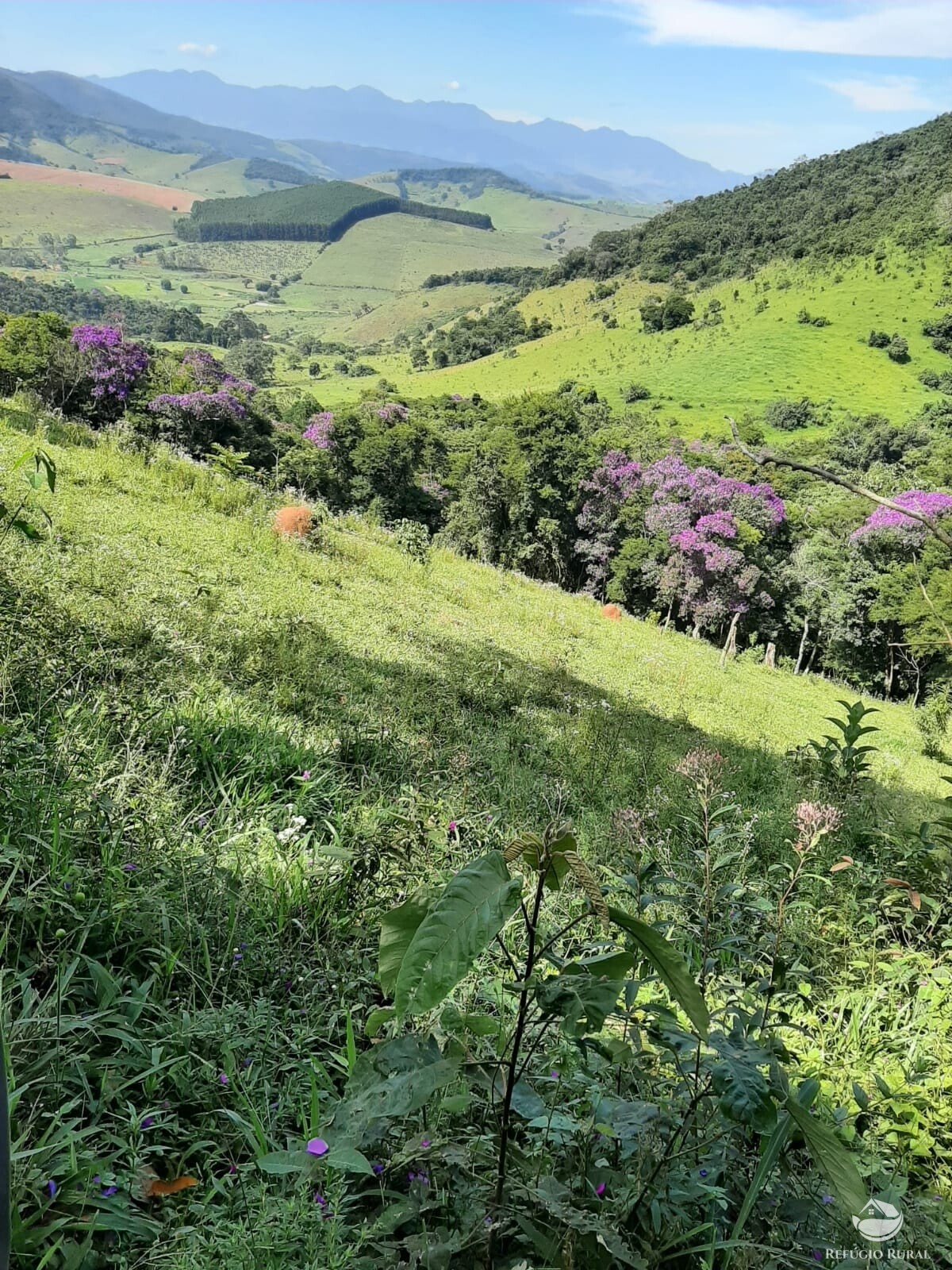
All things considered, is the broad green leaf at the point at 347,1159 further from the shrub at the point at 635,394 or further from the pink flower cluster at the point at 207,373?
the shrub at the point at 635,394

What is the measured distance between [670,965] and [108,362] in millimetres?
21708

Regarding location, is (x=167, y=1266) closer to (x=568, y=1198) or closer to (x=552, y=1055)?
(x=568, y=1198)

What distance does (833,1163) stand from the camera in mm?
1044

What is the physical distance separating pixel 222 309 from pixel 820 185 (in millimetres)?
92053

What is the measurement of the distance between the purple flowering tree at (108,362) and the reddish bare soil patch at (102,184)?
189 m

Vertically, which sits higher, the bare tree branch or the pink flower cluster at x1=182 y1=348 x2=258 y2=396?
the pink flower cluster at x1=182 y1=348 x2=258 y2=396

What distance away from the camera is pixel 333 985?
218cm

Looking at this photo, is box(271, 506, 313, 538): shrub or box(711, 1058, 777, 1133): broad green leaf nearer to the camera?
box(711, 1058, 777, 1133): broad green leaf

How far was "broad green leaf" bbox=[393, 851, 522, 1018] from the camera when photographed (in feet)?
2.83

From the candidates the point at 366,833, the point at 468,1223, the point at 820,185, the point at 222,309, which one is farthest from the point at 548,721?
Result: the point at 222,309

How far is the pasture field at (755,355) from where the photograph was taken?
61.6 m

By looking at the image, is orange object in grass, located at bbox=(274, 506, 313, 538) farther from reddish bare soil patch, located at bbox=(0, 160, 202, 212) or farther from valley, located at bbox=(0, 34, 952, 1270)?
reddish bare soil patch, located at bbox=(0, 160, 202, 212)

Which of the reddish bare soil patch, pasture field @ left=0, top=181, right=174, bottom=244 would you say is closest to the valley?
pasture field @ left=0, top=181, right=174, bottom=244

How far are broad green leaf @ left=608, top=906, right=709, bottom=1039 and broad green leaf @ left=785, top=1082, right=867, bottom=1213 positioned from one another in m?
0.22
